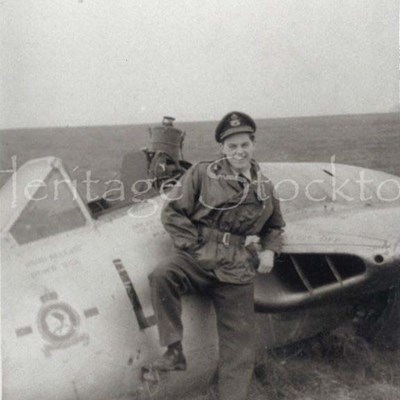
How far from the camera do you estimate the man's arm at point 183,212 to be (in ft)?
14.0

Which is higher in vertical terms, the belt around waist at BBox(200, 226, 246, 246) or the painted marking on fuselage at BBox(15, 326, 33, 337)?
the belt around waist at BBox(200, 226, 246, 246)

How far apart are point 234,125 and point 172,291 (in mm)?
1290

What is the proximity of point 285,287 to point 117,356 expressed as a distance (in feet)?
5.17

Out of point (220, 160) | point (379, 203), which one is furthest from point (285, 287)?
point (379, 203)

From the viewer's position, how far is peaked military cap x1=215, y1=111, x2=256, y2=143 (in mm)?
4480

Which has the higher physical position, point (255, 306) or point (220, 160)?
point (220, 160)

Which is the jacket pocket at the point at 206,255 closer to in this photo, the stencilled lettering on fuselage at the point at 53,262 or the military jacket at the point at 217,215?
the military jacket at the point at 217,215

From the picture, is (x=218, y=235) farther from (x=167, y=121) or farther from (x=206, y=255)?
(x=167, y=121)

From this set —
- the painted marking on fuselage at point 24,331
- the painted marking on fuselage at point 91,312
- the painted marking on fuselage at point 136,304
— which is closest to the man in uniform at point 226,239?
the painted marking on fuselage at point 136,304

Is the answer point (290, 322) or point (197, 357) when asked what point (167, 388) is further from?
point (290, 322)

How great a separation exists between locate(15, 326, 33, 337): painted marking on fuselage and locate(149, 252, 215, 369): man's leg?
0.81 metres

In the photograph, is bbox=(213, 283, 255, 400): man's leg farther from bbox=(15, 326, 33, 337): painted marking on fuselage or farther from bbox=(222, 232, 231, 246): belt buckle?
bbox=(15, 326, 33, 337): painted marking on fuselage

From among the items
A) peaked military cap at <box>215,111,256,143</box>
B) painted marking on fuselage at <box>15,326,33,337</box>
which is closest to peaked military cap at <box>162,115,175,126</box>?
peaked military cap at <box>215,111,256,143</box>

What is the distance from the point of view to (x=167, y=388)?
443 centimetres
